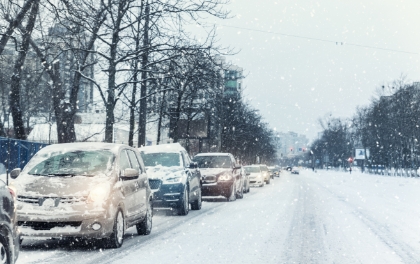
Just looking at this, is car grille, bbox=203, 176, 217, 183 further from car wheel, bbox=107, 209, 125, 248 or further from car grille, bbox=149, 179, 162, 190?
car wheel, bbox=107, 209, 125, 248

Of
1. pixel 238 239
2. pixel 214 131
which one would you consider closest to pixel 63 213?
pixel 238 239

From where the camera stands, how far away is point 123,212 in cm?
1104

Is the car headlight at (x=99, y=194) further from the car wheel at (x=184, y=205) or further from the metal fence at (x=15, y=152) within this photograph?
the metal fence at (x=15, y=152)

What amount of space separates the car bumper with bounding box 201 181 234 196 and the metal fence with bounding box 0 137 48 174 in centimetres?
656

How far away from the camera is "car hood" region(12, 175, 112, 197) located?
33.4 ft

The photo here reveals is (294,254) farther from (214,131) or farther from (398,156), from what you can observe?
(398,156)

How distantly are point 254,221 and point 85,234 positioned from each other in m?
6.36

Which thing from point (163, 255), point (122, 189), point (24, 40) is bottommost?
point (163, 255)

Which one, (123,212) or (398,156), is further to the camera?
(398,156)

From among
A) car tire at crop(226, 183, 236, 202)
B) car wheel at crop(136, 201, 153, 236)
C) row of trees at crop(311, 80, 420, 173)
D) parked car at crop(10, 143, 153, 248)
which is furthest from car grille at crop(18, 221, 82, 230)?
row of trees at crop(311, 80, 420, 173)

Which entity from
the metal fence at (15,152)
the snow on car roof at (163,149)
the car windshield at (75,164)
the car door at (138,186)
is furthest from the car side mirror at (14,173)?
the metal fence at (15,152)

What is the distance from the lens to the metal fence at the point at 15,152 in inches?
898

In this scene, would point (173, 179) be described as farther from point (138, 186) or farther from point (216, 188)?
point (216, 188)

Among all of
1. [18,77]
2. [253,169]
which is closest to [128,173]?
[18,77]
